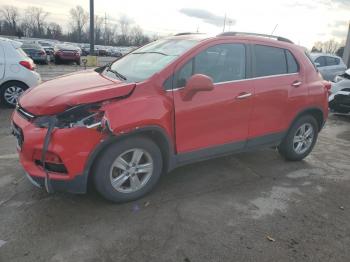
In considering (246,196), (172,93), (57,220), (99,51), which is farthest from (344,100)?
(99,51)

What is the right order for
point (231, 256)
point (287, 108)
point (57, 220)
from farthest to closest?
point (287, 108) → point (57, 220) → point (231, 256)

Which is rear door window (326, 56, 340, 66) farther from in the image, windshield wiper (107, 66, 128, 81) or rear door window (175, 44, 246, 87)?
windshield wiper (107, 66, 128, 81)

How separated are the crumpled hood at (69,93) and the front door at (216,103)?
0.69 m

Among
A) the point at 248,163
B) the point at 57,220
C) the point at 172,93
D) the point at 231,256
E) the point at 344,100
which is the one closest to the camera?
the point at 231,256

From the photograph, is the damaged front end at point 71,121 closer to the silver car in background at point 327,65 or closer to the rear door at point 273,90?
the rear door at point 273,90

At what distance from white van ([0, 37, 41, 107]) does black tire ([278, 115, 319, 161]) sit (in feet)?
19.7

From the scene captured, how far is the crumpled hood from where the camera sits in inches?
124

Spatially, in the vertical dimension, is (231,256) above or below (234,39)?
below

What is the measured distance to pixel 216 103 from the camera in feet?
12.9

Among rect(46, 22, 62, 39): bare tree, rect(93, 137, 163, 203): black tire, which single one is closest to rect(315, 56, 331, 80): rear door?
rect(93, 137, 163, 203): black tire

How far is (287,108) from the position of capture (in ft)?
15.5

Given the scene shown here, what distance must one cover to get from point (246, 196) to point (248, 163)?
115 centimetres

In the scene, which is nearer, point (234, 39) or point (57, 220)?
point (57, 220)

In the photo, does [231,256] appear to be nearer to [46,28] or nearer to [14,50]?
[14,50]
